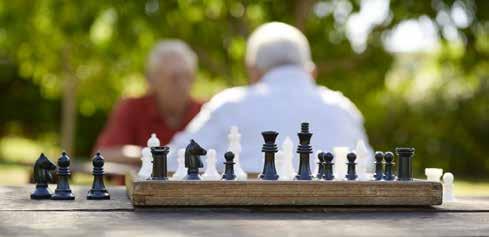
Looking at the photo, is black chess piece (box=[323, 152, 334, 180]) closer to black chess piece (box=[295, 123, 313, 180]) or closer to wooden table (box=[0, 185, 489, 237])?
black chess piece (box=[295, 123, 313, 180])

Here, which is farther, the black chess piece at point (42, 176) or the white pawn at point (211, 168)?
the white pawn at point (211, 168)

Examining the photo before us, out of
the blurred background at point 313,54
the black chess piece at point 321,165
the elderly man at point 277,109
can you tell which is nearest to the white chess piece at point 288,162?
the black chess piece at point 321,165

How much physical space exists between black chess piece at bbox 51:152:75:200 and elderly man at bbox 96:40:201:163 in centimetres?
290

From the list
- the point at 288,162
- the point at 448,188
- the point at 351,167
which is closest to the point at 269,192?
the point at 351,167

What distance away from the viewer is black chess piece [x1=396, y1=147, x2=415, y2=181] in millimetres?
3277

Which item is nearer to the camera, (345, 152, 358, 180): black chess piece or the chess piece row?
the chess piece row

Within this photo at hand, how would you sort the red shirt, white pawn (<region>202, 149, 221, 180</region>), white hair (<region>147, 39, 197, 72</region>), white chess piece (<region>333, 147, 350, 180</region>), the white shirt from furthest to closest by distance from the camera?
white hair (<region>147, 39, 197, 72</region>) < the red shirt < the white shirt < white chess piece (<region>333, 147, 350, 180</region>) < white pawn (<region>202, 149, 221, 180</region>)

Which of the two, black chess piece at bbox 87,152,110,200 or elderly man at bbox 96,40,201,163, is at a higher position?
elderly man at bbox 96,40,201,163

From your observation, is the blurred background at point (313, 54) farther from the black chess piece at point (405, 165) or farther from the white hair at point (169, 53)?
the black chess piece at point (405, 165)

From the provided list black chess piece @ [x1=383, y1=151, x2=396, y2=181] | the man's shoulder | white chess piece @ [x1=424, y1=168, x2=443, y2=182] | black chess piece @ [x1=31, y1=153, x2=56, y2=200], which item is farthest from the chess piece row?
the man's shoulder

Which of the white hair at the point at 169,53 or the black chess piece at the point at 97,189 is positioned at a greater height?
the white hair at the point at 169,53

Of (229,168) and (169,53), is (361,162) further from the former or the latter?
(169,53)

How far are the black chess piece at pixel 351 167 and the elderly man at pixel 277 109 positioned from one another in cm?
125

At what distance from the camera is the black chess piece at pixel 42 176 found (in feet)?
A: 10.6
